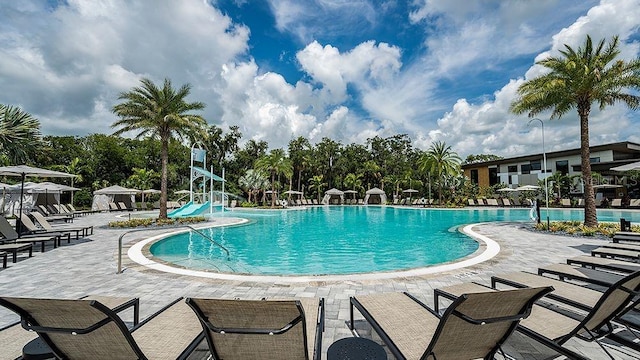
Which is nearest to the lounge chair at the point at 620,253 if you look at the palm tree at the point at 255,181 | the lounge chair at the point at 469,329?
the lounge chair at the point at 469,329

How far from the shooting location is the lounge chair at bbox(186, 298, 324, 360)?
5.98 ft

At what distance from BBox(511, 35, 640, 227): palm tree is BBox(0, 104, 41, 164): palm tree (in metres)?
26.9

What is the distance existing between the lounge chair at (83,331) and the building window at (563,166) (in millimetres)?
42746

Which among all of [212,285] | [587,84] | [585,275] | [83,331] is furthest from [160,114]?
[587,84]

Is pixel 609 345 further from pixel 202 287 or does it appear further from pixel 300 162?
pixel 300 162

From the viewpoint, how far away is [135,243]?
392 inches

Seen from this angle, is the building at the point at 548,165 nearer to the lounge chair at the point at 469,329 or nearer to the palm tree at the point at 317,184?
the palm tree at the point at 317,184

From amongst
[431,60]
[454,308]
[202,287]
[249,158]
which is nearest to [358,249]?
[202,287]

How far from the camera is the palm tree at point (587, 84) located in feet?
38.3

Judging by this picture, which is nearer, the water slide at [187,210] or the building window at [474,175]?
the water slide at [187,210]

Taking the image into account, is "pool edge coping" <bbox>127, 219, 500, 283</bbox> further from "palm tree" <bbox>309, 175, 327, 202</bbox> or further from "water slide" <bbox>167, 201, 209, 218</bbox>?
"palm tree" <bbox>309, 175, 327, 202</bbox>

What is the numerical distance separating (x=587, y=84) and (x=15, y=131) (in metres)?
28.4

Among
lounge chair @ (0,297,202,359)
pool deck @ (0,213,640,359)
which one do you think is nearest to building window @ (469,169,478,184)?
pool deck @ (0,213,640,359)

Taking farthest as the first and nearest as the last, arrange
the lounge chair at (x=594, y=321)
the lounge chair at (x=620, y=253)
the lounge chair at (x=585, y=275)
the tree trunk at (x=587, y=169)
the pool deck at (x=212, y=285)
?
1. the tree trunk at (x=587, y=169)
2. the lounge chair at (x=620, y=253)
3. the lounge chair at (x=585, y=275)
4. the pool deck at (x=212, y=285)
5. the lounge chair at (x=594, y=321)
